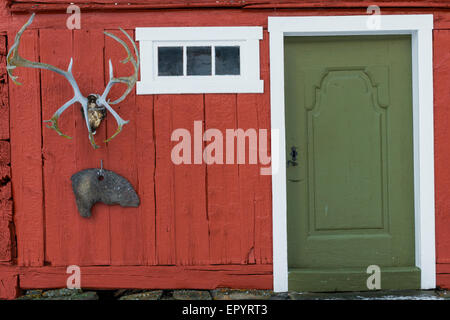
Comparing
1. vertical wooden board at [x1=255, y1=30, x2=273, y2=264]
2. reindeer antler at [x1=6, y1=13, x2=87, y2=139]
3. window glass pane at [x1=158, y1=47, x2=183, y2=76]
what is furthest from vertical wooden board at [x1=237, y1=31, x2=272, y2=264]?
reindeer antler at [x1=6, y1=13, x2=87, y2=139]

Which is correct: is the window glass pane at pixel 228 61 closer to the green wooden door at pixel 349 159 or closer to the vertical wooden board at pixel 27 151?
the green wooden door at pixel 349 159

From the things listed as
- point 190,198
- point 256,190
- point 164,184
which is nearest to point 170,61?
point 164,184

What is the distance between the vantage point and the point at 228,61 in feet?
12.4

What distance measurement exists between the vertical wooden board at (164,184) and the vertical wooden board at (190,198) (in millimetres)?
35

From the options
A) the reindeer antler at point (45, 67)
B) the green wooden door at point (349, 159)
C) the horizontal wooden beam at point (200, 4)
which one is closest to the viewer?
the reindeer antler at point (45, 67)

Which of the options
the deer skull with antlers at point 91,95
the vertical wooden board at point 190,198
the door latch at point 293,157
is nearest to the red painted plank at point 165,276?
the vertical wooden board at point 190,198

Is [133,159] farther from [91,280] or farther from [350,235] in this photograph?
[350,235]

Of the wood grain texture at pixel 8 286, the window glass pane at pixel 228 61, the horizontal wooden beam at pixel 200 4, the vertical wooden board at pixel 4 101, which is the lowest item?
the wood grain texture at pixel 8 286

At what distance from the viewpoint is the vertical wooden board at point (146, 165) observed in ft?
12.4

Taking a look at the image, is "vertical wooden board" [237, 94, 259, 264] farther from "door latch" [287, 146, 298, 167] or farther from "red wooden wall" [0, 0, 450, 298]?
"door latch" [287, 146, 298, 167]

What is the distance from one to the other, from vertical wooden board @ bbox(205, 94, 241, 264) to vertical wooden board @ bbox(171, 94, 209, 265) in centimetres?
6

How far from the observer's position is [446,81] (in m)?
3.76

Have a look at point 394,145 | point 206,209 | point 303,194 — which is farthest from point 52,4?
point 394,145

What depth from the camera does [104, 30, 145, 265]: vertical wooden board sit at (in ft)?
12.3
